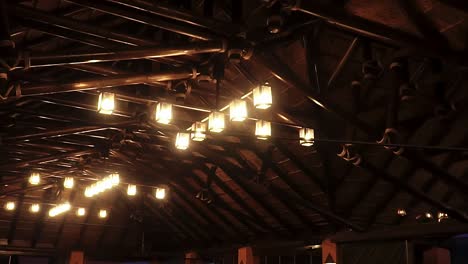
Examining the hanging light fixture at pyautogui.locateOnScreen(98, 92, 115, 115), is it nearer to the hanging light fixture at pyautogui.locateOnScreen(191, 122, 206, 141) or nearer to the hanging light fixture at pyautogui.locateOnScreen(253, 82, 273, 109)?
the hanging light fixture at pyautogui.locateOnScreen(191, 122, 206, 141)

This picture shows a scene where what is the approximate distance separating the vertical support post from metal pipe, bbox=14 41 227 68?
16188mm

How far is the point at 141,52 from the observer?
5.64 meters

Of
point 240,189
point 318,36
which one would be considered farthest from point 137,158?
point 318,36

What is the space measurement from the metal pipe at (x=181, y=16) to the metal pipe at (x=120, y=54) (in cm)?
19

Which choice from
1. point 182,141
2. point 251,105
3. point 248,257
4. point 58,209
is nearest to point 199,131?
point 182,141

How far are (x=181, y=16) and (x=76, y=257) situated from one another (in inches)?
666

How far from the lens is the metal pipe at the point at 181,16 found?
17.2 ft

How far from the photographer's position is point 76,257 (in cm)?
1998

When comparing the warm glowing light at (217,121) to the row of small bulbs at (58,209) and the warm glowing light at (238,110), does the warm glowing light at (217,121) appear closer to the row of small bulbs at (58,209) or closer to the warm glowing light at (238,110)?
the warm glowing light at (238,110)

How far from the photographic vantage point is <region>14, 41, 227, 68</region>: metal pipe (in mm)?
5449

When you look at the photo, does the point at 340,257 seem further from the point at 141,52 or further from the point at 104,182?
the point at 141,52

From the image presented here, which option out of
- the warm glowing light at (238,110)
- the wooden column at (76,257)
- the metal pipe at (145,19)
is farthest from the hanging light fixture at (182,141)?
the wooden column at (76,257)

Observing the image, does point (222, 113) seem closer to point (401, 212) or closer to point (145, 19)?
point (145, 19)

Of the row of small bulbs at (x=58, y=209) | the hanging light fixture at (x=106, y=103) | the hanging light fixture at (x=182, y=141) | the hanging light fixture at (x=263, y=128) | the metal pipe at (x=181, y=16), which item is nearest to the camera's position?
the metal pipe at (x=181, y=16)
